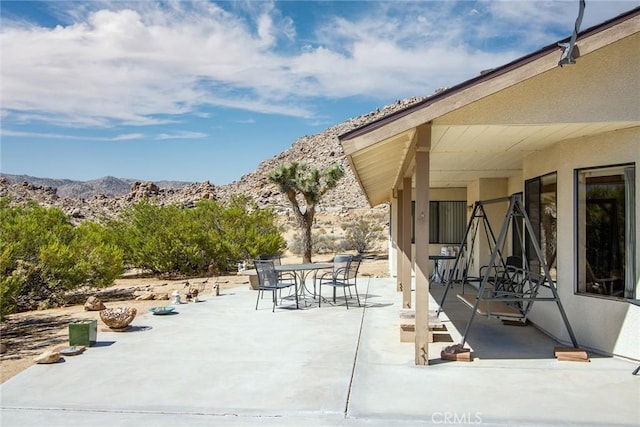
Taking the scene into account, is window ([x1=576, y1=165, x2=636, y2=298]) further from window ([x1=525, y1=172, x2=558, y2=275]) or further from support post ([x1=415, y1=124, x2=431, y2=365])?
support post ([x1=415, y1=124, x2=431, y2=365])

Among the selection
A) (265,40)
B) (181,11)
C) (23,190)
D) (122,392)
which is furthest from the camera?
(23,190)

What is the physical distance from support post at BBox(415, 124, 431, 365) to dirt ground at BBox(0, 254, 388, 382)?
4.54 metres

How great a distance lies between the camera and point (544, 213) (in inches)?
326

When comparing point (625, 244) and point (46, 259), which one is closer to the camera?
point (625, 244)

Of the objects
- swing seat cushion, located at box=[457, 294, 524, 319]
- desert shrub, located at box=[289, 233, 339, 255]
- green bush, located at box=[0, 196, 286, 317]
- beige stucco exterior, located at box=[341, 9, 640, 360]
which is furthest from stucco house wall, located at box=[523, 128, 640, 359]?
desert shrub, located at box=[289, 233, 339, 255]

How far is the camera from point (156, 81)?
2578cm

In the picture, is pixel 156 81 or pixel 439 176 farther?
pixel 156 81

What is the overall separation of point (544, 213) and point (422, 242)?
278 cm

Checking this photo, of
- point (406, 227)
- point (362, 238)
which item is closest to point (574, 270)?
point (406, 227)

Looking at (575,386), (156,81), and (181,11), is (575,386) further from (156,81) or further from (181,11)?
(156,81)

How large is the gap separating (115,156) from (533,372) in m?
67.6

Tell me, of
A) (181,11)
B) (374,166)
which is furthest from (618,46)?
(181,11)

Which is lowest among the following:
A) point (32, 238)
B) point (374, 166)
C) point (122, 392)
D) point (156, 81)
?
point (122, 392)

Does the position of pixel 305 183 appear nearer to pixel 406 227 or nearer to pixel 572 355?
pixel 406 227
